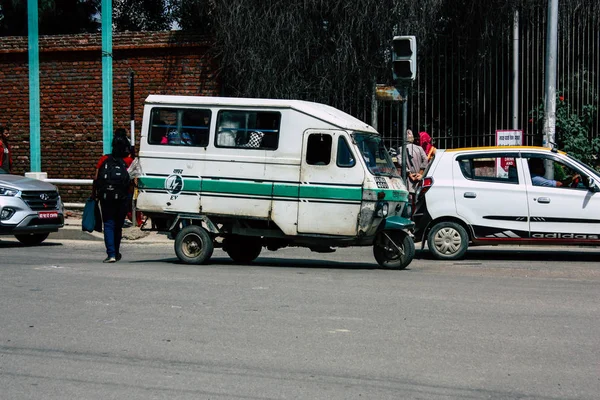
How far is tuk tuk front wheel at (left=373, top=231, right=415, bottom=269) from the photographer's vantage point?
1241 centimetres

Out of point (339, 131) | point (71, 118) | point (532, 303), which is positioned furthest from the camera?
point (71, 118)

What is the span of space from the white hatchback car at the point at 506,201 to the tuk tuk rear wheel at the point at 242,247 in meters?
2.63

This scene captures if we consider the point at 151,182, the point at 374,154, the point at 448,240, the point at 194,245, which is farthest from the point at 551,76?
the point at 151,182

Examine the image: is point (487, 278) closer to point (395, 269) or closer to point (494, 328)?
point (395, 269)

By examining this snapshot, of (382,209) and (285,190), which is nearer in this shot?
(382,209)

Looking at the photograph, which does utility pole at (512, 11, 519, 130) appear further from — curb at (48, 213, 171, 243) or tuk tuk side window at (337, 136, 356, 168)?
tuk tuk side window at (337, 136, 356, 168)

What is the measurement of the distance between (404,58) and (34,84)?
31.3ft

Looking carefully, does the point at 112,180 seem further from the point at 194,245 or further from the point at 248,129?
the point at 248,129

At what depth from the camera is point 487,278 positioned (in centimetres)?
1161

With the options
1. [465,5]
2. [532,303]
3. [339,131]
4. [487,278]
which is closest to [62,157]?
[465,5]

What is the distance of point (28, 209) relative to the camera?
16.1 m

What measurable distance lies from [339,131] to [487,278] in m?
2.71

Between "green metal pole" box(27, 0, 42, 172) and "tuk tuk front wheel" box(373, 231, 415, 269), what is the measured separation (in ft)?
36.2

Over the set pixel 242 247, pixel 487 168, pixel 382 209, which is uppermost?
pixel 487 168
